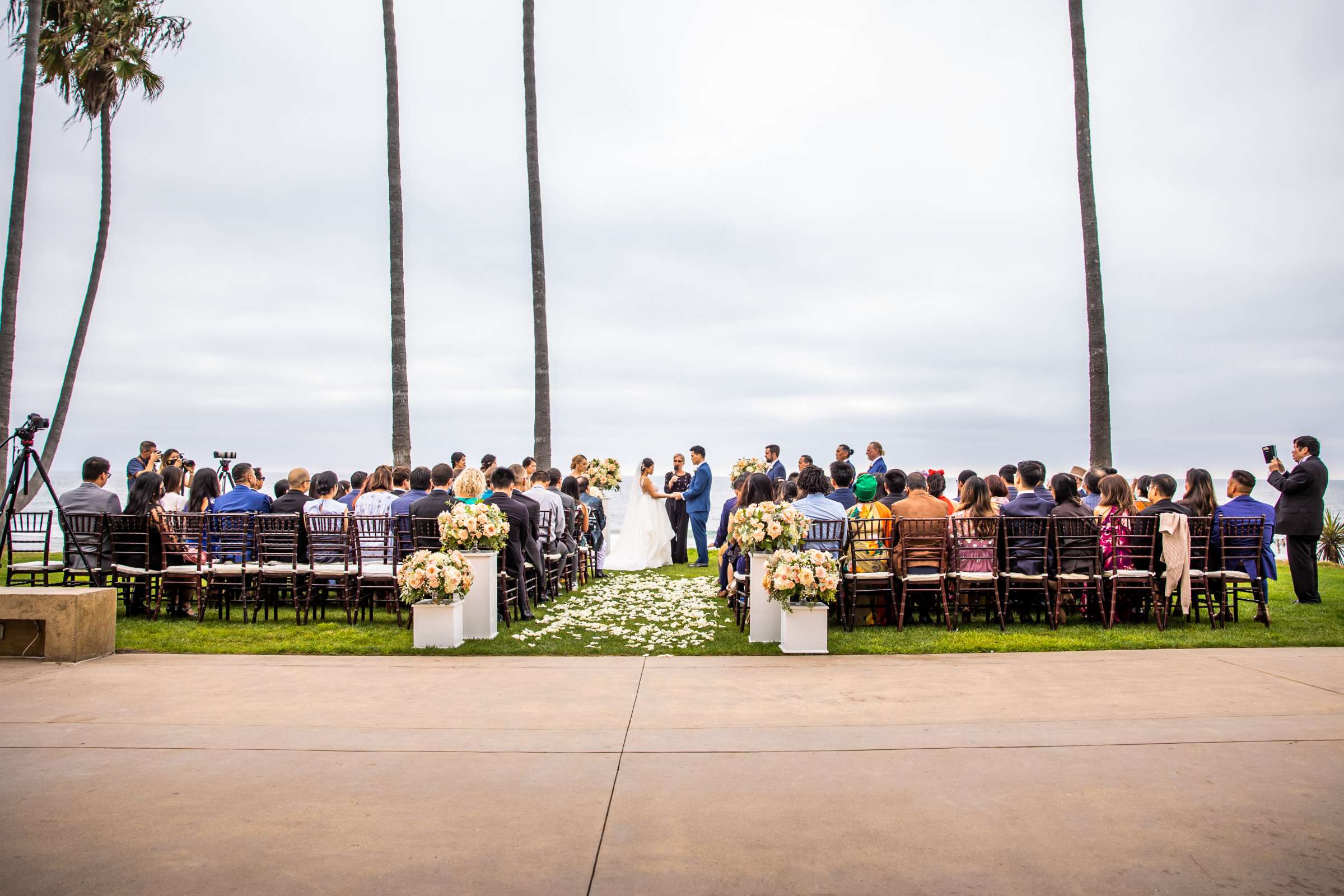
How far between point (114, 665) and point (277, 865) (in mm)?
4773

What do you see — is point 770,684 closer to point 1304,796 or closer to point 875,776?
point 875,776

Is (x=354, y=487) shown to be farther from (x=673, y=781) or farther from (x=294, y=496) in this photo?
(x=673, y=781)

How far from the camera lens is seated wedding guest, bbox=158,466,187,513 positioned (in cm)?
1028

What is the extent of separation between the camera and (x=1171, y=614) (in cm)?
1024

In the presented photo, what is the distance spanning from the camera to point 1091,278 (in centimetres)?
1452

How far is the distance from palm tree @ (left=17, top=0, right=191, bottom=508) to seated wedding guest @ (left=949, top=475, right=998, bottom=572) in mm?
18174

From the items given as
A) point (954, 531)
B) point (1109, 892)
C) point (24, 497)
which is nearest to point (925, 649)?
point (954, 531)

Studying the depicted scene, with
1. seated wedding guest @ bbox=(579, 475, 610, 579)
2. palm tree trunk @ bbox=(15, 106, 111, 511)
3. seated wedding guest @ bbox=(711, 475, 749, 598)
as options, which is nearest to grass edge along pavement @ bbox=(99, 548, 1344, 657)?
seated wedding guest @ bbox=(711, 475, 749, 598)

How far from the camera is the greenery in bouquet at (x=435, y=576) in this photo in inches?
303

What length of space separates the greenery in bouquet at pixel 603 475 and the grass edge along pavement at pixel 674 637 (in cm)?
545

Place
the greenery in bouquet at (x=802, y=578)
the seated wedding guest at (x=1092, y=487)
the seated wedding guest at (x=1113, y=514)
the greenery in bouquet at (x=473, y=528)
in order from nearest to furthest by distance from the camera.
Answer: the greenery in bouquet at (x=802, y=578) < the greenery in bouquet at (x=473, y=528) < the seated wedding guest at (x=1113, y=514) < the seated wedding guest at (x=1092, y=487)

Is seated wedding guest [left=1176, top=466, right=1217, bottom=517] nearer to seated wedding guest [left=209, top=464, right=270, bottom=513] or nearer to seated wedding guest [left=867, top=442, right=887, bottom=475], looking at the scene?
seated wedding guest [left=867, top=442, right=887, bottom=475]

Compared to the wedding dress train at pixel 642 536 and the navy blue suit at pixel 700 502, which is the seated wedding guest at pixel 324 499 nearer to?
the wedding dress train at pixel 642 536

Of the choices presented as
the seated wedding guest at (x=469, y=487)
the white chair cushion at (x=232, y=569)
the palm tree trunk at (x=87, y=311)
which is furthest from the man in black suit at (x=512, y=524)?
the palm tree trunk at (x=87, y=311)
